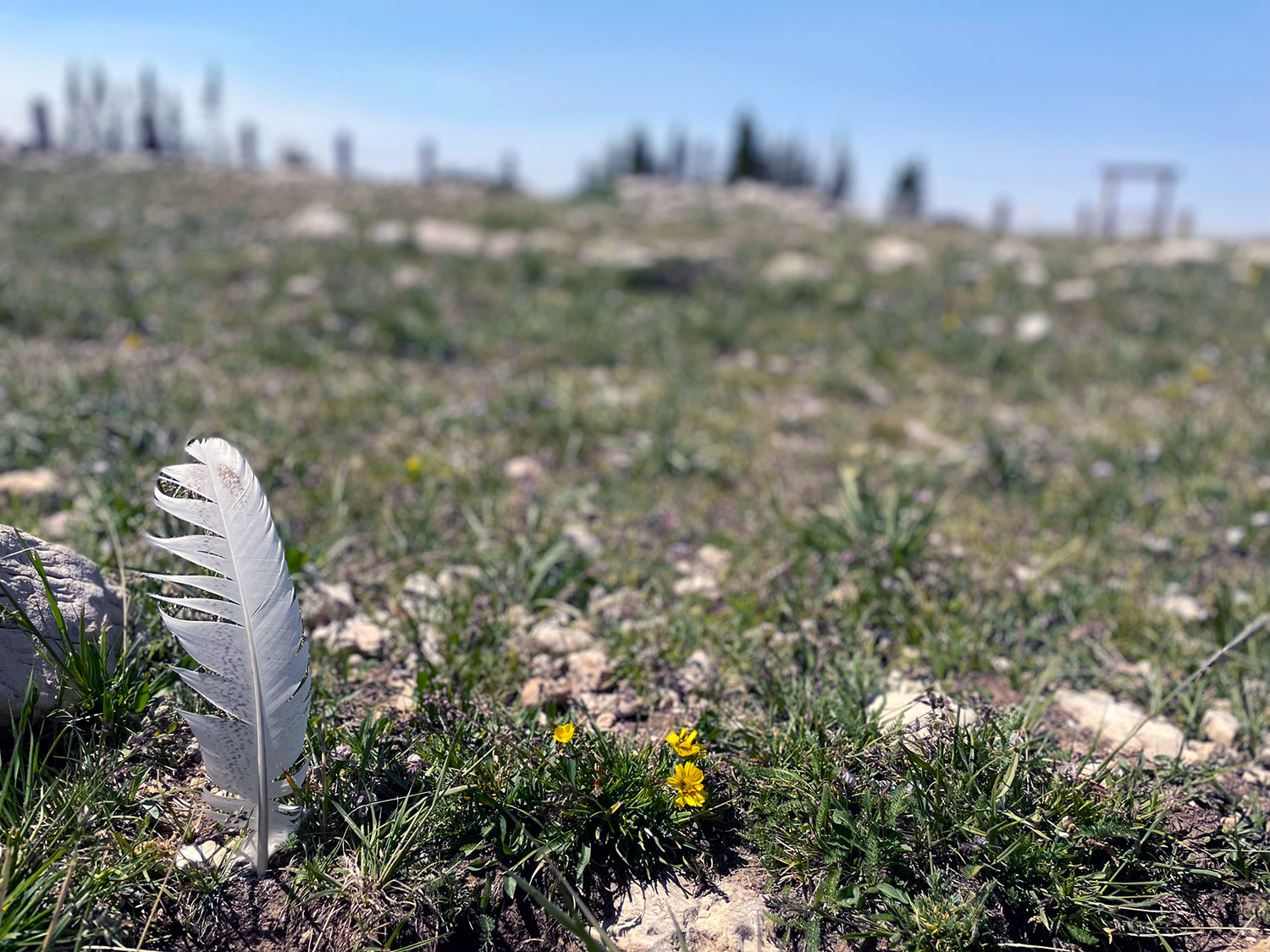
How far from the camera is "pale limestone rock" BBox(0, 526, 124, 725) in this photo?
5.71ft

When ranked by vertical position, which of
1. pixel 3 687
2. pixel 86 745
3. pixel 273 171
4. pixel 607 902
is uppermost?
pixel 273 171

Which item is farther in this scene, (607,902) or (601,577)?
(601,577)

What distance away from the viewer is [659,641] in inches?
96.6

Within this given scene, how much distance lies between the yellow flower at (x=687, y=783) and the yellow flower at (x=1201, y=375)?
5.96 metres

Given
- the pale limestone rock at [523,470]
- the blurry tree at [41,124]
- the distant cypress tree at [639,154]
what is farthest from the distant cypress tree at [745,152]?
the pale limestone rock at [523,470]

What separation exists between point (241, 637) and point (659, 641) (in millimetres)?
1210

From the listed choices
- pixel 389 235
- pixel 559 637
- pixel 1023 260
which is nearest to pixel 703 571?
pixel 559 637

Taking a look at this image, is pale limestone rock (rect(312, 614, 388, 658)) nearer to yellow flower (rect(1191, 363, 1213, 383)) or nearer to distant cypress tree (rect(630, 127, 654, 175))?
yellow flower (rect(1191, 363, 1213, 383))

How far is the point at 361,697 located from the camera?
2.15 m

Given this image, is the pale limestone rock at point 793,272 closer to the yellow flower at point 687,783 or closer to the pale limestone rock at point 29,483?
the pale limestone rock at point 29,483

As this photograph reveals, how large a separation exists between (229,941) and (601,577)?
1526 millimetres

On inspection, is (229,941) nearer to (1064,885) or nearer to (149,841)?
(149,841)

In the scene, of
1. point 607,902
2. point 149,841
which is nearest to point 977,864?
point 607,902

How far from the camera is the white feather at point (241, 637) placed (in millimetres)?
1605
